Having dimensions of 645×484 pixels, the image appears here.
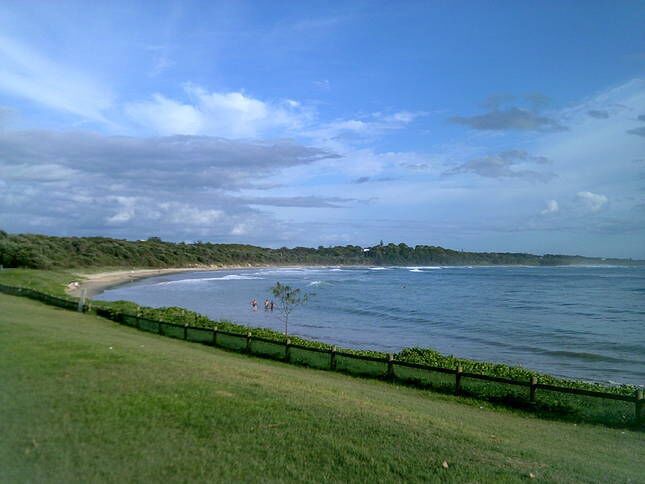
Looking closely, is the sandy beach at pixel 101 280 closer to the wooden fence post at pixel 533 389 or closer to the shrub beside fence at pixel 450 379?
the shrub beside fence at pixel 450 379

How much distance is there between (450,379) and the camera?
15.2 metres

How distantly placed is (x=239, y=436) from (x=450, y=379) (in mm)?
9388

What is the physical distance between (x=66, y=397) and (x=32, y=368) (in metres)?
2.46

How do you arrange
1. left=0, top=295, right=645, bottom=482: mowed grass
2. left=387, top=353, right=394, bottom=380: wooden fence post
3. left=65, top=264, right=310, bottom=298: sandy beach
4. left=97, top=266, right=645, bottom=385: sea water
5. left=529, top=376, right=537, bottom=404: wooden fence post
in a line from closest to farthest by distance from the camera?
left=0, top=295, right=645, bottom=482: mowed grass, left=529, top=376, right=537, bottom=404: wooden fence post, left=387, top=353, right=394, bottom=380: wooden fence post, left=97, top=266, right=645, bottom=385: sea water, left=65, top=264, right=310, bottom=298: sandy beach

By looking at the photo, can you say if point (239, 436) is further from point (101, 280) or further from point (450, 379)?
point (101, 280)

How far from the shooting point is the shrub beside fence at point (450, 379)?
41.1 feet

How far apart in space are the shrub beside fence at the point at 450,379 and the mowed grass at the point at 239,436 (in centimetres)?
110

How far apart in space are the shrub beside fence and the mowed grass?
3.62ft

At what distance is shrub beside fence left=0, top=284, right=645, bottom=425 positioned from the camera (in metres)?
12.5

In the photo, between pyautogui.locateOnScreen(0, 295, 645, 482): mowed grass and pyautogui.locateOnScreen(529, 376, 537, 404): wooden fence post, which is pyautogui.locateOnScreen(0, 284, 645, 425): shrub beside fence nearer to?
pyautogui.locateOnScreen(529, 376, 537, 404): wooden fence post

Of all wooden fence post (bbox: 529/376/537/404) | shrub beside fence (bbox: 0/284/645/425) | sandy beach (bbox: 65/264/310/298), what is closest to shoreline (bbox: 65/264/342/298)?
sandy beach (bbox: 65/264/310/298)

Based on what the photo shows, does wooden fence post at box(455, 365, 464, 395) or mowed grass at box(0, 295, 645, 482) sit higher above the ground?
mowed grass at box(0, 295, 645, 482)

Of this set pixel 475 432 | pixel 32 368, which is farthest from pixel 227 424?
pixel 32 368

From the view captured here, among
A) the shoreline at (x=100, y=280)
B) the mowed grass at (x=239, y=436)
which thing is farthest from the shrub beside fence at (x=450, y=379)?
the shoreline at (x=100, y=280)
